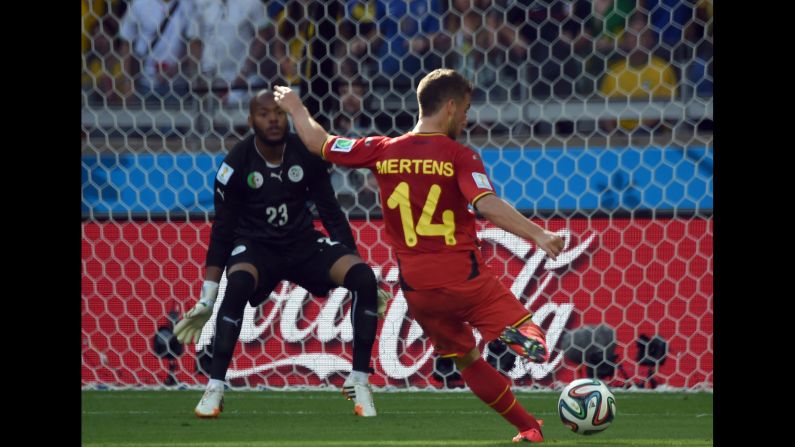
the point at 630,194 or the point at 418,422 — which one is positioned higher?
the point at 630,194

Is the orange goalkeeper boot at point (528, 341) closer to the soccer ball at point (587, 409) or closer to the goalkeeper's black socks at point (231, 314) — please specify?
the soccer ball at point (587, 409)

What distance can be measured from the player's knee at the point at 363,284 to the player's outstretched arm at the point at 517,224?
1548 millimetres

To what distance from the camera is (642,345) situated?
21.8 feet

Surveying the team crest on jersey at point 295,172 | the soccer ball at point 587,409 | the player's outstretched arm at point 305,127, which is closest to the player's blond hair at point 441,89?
the player's outstretched arm at point 305,127

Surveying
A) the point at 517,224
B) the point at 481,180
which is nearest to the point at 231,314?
the point at 481,180

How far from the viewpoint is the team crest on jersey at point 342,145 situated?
15.2 ft

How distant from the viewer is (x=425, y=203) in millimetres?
4504

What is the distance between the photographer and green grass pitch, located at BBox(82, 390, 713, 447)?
4637 millimetres

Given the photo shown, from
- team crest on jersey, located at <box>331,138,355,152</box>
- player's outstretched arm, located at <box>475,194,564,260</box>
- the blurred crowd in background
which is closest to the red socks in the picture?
player's outstretched arm, located at <box>475,194,564,260</box>

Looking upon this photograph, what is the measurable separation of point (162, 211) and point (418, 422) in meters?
2.36

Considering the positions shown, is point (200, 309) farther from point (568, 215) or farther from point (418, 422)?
point (568, 215)

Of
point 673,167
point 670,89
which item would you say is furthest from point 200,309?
point 670,89

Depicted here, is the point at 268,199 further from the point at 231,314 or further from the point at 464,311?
the point at 464,311

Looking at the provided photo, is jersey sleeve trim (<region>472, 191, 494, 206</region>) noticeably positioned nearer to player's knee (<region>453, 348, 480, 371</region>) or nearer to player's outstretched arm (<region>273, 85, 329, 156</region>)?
player's knee (<region>453, 348, 480, 371</region>)
